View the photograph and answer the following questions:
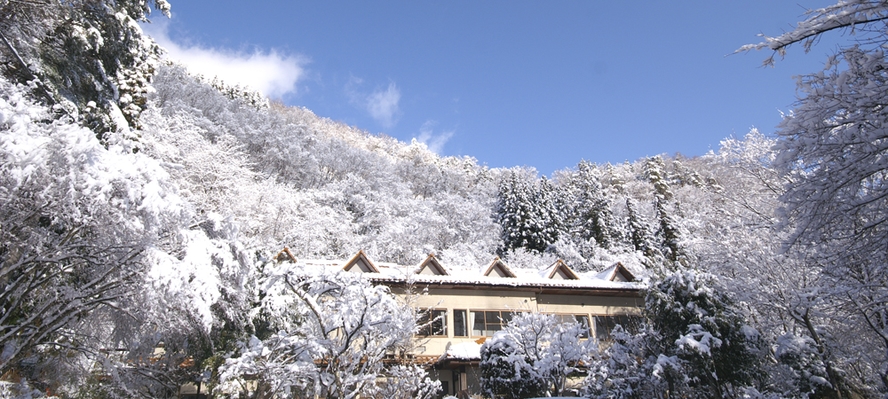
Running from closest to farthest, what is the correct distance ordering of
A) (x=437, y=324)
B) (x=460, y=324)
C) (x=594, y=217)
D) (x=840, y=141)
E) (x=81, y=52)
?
(x=840, y=141), (x=81, y=52), (x=437, y=324), (x=460, y=324), (x=594, y=217)

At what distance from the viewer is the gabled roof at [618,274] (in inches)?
898

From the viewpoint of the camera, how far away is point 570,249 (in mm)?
36219

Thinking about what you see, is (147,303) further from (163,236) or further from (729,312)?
(729,312)

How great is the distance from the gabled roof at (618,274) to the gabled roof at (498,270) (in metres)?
5.11

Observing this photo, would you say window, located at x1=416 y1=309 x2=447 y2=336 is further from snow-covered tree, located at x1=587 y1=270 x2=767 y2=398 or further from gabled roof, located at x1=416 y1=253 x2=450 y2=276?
snow-covered tree, located at x1=587 y1=270 x2=767 y2=398

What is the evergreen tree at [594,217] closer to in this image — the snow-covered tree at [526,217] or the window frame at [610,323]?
the snow-covered tree at [526,217]

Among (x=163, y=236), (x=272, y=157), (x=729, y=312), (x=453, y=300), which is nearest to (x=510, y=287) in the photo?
(x=453, y=300)

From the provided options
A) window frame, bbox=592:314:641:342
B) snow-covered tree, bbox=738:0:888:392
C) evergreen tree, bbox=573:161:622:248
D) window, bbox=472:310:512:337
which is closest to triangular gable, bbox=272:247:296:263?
window, bbox=472:310:512:337

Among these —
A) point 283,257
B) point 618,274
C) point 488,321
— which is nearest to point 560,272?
point 618,274

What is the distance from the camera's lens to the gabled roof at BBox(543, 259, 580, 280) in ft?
72.1

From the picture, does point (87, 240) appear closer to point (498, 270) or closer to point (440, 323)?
point (440, 323)

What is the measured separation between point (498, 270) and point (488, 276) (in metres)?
0.85

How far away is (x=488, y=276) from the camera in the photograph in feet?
69.7

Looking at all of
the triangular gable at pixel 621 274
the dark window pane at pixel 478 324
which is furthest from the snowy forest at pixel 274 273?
the dark window pane at pixel 478 324
